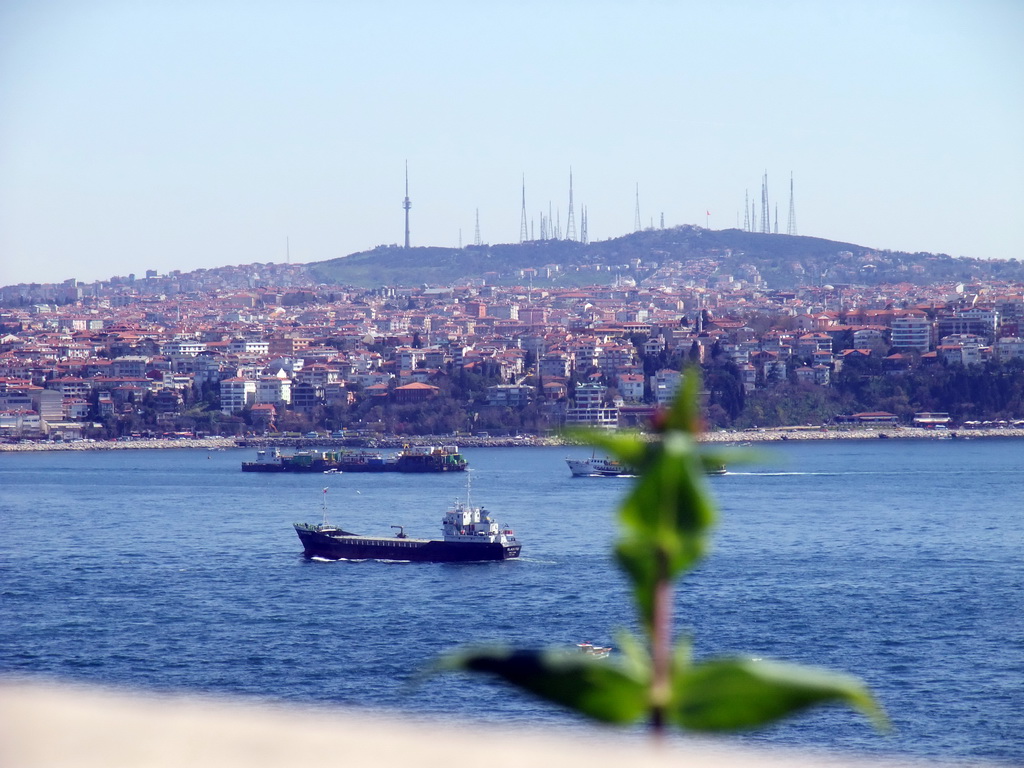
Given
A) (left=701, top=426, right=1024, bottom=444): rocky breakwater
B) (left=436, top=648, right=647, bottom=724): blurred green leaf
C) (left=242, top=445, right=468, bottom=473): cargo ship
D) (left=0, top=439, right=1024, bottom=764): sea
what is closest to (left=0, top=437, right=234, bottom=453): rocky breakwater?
(left=242, top=445, right=468, bottom=473): cargo ship

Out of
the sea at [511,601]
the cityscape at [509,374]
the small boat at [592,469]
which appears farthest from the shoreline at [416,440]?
the sea at [511,601]

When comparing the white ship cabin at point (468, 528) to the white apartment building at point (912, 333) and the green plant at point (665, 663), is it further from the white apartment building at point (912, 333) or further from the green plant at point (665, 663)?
the white apartment building at point (912, 333)

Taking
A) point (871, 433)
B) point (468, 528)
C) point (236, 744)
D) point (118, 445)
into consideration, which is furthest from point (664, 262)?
point (236, 744)

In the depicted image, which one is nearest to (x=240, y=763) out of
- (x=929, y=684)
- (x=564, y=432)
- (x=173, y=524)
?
(x=564, y=432)

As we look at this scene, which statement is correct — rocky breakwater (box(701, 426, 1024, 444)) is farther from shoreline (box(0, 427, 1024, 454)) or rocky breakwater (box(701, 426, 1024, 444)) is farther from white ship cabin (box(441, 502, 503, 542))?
white ship cabin (box(441, 502, 503, 542))

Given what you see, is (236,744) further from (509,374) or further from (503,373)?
(509,374)
